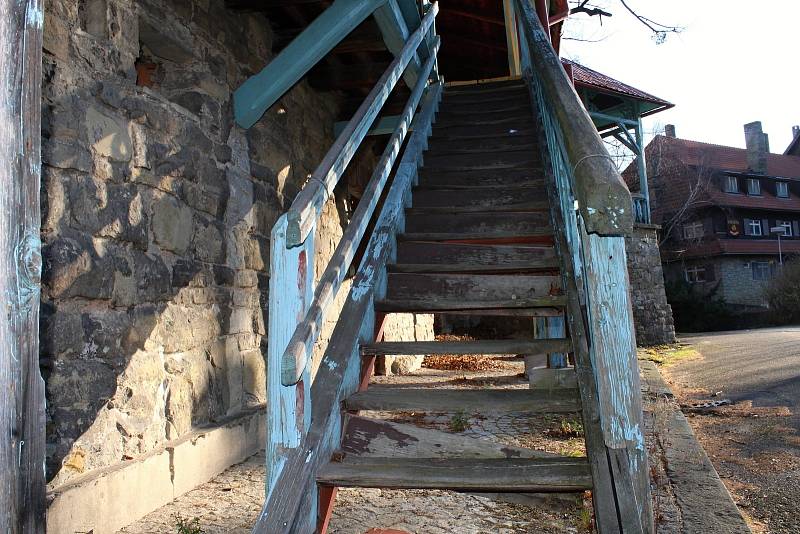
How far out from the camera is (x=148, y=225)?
9.22 ft

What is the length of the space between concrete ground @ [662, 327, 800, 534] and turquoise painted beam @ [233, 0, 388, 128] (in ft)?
10.1

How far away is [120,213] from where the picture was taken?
2.62 m

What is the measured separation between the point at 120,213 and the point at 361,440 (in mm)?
1430

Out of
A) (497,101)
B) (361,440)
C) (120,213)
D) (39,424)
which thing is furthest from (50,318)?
(497,101)

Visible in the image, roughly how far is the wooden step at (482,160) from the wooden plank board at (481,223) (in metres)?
0.65

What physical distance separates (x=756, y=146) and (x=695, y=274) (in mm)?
7759

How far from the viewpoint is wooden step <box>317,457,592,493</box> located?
185 centimetres

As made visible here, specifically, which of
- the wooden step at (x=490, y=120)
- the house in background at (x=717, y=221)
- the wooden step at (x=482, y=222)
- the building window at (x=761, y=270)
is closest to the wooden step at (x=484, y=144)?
the wooden step at (x=490, y=120)

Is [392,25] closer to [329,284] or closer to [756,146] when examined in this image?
[329,284]

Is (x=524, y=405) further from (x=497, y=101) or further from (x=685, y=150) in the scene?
(x=685, y=150)

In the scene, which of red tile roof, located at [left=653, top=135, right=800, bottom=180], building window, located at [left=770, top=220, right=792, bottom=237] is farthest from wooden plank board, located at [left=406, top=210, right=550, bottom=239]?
building window, located at [left=770, top=220, right=792, bottom=237]

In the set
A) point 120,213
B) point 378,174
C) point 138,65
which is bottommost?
point 120,213

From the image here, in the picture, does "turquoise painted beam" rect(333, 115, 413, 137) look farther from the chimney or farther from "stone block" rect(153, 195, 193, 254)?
the chimney

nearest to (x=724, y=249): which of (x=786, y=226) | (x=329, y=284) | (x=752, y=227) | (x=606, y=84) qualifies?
(x=752, y=227)
